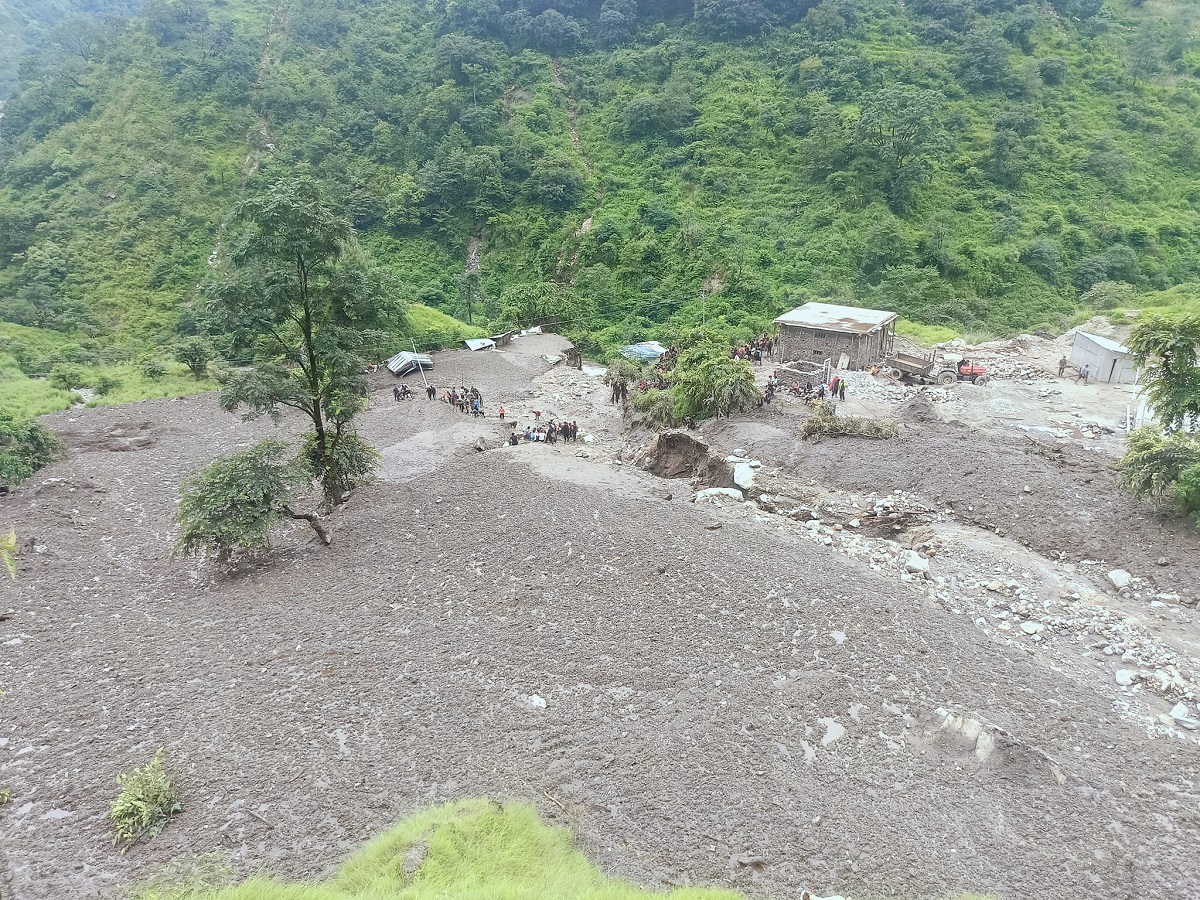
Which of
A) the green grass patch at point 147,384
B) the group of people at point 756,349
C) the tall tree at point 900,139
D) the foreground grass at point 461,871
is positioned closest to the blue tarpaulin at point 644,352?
the group of people at point 756,349

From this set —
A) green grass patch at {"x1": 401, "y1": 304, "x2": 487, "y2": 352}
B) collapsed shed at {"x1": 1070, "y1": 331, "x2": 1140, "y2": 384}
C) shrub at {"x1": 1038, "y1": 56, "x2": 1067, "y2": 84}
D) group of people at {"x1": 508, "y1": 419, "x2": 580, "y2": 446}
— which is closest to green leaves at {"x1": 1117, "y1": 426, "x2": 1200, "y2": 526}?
collapsed shed at {"x1": 1070, "y1": 331, "x2": 1140, "y2": 384}

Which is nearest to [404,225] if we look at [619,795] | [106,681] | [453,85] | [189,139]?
[453,85]

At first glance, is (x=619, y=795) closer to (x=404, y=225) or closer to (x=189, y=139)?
(x=404, y=225)

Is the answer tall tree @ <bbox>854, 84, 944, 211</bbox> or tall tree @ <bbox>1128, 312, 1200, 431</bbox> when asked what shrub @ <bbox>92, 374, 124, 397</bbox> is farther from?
tall tree @ <bbox>854, 84, 944, 211</bbox>

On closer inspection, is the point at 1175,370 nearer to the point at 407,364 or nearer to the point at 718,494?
the point at 718,494

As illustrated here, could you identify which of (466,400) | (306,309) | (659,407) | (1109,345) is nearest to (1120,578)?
(659,407)

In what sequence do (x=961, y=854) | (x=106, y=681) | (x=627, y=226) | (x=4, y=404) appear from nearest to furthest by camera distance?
(x=961, y=854) < (x=106, y=681) < (x=4, y=404) < (x=627, y=226)

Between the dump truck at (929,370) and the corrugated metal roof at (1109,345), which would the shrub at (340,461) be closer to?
the dump truck at (929,370)
